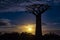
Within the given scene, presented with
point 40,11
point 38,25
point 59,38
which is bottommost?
A: point 59,38

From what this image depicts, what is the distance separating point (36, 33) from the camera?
14.9 meters

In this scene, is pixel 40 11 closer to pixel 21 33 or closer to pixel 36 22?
pixel 36 22

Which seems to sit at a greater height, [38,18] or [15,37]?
[38,18]

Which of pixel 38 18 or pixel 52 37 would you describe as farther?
pixel 38 18

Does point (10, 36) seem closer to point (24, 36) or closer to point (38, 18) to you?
point (24, 36)

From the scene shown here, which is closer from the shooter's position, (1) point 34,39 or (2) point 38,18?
(1) point 34,39

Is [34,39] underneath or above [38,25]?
underneath

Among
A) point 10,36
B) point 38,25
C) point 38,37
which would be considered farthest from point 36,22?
point 10,36

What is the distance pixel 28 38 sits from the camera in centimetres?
1345

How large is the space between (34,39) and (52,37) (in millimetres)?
1454

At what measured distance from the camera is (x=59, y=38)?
13852 mm

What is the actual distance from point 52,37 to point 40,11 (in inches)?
92.5

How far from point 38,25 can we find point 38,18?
595mm

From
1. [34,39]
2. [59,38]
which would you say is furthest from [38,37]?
[59,38]
